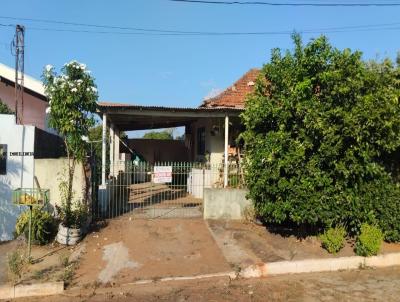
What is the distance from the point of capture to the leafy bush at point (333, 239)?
30.4 feet

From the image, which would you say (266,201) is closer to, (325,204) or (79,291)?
(325,204)

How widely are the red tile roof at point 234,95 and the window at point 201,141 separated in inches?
44.1

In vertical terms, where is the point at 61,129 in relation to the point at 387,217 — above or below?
above

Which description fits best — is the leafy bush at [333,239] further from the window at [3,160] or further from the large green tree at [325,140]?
the window at [3,160]

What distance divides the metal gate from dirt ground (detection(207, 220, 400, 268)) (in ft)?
5.00

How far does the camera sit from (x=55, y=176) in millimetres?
10820

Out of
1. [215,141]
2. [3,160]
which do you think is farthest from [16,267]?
[215,141]

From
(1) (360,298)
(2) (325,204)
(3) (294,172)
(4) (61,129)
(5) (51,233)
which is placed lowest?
(1) (360,298)

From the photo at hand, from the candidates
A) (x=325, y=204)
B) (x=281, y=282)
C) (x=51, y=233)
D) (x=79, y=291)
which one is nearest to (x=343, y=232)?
(x=325, y=204)

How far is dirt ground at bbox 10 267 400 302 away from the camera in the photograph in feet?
23.3

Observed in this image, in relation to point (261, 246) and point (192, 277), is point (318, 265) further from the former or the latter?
point (192, 277)

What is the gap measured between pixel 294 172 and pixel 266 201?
0.97 metres

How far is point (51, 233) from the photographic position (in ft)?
32.2

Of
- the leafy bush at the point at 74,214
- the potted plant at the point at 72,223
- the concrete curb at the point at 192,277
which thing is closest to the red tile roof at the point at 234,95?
the leafy bush at the point at 74,214
